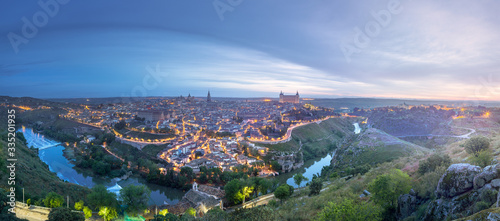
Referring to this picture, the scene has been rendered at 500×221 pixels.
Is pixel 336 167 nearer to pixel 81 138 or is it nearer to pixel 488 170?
pixel 488 170

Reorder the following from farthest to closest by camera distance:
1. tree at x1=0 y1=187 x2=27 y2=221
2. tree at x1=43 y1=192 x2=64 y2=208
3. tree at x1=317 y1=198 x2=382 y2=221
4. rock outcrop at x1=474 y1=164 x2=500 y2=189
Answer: tree at x1=43 y1=192 x2=64 y2=208, tree at x1=0 y1=187 x2=27 y2=221, tree at x1=317 y1=198 x2=382 y2=221, rock outcrop at x1=474 y1=164 x2=500 y2=189

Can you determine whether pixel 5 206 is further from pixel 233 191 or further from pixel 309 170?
pixel 309 170

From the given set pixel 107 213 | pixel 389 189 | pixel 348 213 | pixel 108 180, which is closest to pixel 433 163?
pixel 389 189

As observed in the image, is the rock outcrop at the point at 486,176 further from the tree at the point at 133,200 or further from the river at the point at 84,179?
the river at the point at 84,179

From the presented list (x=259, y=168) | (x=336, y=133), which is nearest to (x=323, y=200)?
(x=259, y=168)

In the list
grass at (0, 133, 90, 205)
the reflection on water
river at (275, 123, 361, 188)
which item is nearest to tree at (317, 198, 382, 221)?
grass at (0, 133, 90, 205)

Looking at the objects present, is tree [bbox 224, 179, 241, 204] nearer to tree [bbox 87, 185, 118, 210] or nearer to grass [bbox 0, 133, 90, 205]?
tree [bbox 87, 185, 118, 210]
